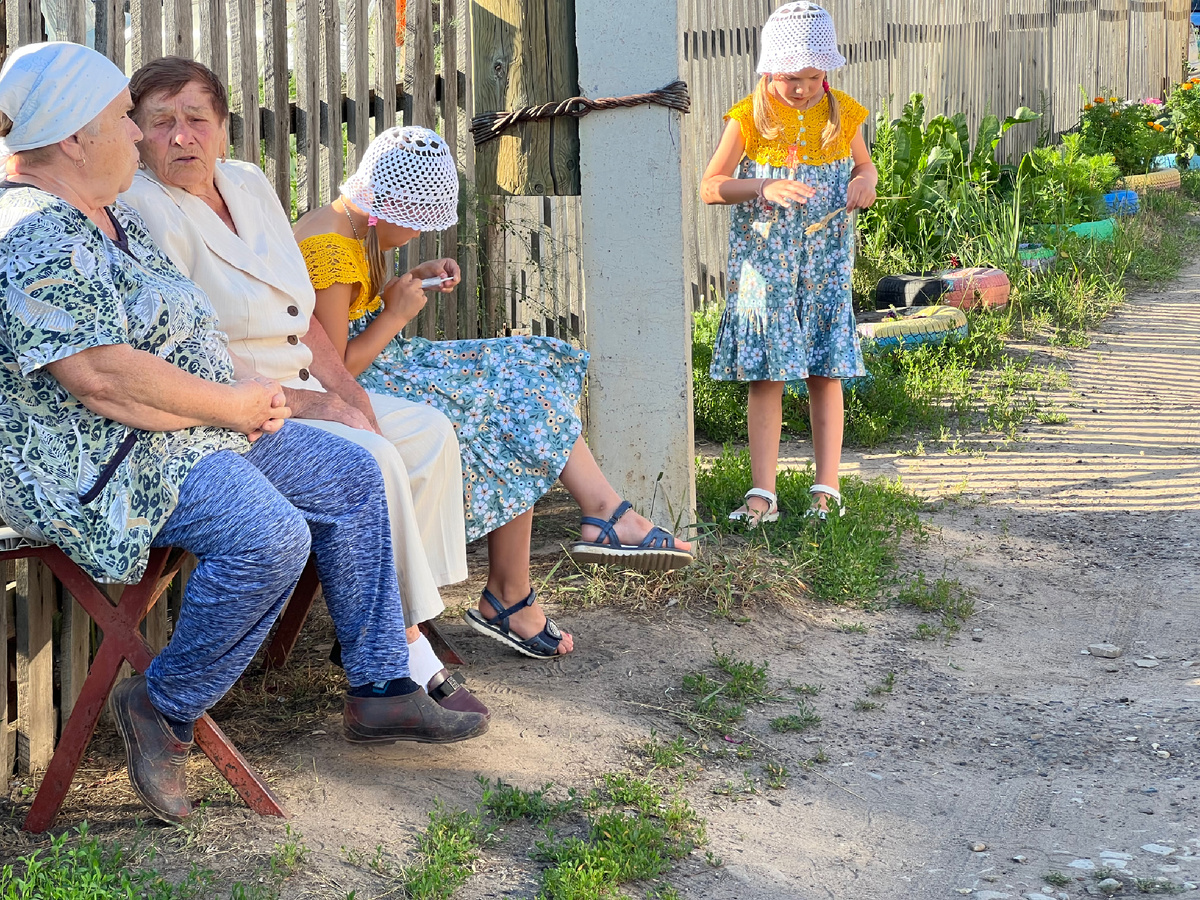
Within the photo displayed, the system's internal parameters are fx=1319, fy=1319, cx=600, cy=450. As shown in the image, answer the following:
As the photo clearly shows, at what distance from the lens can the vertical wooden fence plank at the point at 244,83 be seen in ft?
12.9

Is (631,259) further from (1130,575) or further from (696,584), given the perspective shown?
(1130,575)

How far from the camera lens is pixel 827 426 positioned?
4965 mm

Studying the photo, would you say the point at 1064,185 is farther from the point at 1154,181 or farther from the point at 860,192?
the point at 860,192

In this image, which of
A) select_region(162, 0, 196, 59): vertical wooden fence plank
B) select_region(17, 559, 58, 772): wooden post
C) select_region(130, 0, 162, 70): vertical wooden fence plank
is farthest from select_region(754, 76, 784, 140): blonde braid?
select_region(17, 559, 58, 772): wooden post

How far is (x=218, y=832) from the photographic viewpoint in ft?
9.20

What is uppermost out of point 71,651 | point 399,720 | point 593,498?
point 593,498

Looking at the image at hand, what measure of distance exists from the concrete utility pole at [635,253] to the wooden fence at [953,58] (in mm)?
167

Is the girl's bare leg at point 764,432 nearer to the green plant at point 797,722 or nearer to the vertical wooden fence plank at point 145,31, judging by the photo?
the green plant at point 797,722

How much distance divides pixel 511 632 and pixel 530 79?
185cm

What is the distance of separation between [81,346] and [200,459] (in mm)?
360

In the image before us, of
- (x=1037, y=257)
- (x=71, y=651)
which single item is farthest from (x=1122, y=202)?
(x=71, y=651)

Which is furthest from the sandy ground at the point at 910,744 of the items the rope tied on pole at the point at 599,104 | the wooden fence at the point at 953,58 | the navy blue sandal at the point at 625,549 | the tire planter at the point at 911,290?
the tire planter at the point at 911,290

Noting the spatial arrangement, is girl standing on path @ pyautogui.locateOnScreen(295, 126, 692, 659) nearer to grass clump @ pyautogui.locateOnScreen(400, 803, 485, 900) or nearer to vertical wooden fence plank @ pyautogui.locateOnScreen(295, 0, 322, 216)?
vertical wooden fence plank @ pyautogui.locateOnScreen(295, 0, 322, 216)

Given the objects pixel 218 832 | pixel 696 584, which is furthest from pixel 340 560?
pixel 696 584
